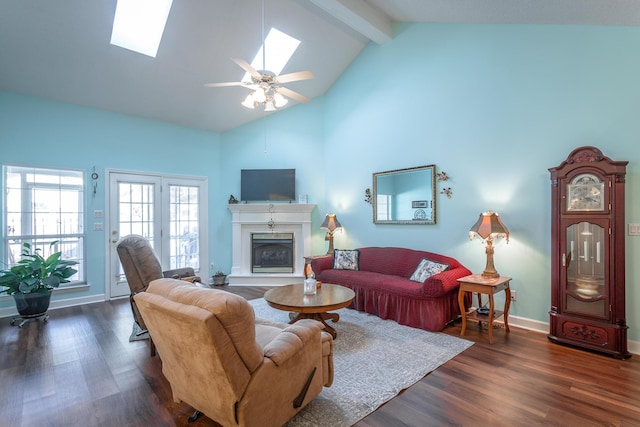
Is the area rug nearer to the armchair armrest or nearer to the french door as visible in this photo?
the armchair armrest

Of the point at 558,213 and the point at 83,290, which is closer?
the point at 558,213

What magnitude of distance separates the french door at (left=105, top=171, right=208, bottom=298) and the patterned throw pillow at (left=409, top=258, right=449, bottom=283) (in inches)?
164

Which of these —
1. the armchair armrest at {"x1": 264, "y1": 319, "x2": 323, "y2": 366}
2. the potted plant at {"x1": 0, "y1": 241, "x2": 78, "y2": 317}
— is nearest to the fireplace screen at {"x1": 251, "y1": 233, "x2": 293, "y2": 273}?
the potted plant at {"x1": 0, "y1": 241, "x2": 78, "y2": 317}

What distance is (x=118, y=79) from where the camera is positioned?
14.2ft

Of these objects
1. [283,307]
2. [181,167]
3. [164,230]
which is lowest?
[283,307]

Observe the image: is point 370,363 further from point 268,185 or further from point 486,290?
point 268,185

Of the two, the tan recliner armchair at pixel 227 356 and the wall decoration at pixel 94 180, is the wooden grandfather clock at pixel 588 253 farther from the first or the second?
the wall decoration at pixel 94 180

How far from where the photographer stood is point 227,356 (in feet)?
5.03

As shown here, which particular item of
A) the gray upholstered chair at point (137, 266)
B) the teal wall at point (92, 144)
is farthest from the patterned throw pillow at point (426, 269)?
the teal wall at point (92, 144)

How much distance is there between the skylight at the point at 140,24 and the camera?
12.0ft

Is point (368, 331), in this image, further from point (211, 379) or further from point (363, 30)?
point (363, 30)

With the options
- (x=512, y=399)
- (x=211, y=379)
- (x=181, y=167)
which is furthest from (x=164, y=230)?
(x=512, y=399)

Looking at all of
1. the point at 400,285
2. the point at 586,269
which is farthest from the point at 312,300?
the point at 586,269

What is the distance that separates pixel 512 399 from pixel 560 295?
4.98 ft
